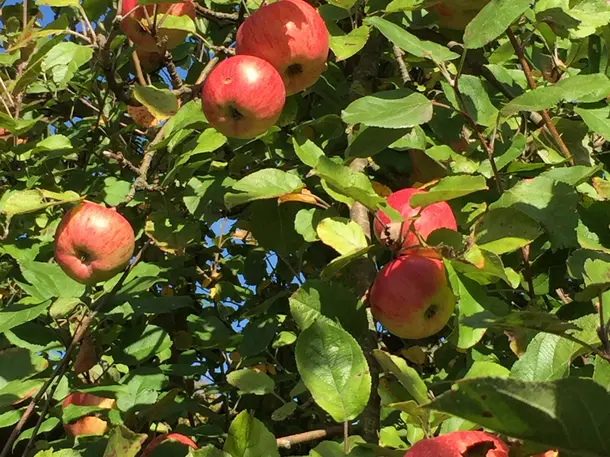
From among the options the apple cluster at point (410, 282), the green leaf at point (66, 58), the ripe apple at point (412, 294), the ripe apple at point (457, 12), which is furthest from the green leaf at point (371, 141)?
the green leaf at point (66, 58)

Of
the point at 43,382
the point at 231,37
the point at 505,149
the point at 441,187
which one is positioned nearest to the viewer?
the point at 441,187

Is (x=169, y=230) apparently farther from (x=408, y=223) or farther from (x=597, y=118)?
(x=597, y=118)

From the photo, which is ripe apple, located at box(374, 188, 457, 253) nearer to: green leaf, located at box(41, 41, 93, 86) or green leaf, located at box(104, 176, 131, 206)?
green leaf, located at box(104, 176, 131, 206)

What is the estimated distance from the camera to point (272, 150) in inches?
66.1

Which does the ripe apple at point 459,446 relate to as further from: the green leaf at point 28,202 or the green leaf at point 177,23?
the green leaf at point 177,23

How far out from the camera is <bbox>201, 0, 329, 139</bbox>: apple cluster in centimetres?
134

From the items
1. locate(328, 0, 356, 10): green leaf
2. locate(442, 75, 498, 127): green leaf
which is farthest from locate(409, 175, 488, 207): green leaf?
locate(328, 0, 356, 10): green leaf

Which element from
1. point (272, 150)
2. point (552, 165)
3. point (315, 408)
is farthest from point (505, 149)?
point (315, 408)

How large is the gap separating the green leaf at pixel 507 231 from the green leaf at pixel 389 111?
190 mm

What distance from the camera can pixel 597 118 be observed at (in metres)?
1.33

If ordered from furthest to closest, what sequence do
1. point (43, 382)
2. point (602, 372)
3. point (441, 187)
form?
1. point (43, 382)
2. point (441, 187)
3. point (602, 372)

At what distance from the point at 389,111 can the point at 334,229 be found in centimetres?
21

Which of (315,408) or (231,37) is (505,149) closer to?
(315,408)

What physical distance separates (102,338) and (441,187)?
97cm
